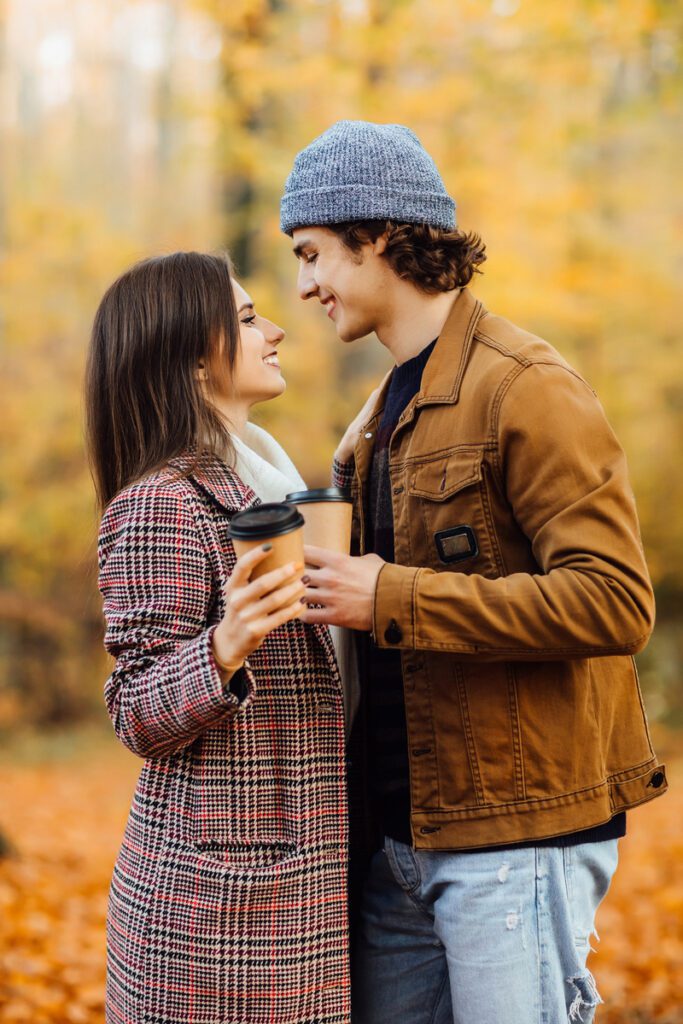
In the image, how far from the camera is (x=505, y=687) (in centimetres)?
221

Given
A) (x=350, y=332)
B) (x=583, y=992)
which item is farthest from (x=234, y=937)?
(x=350, y=332)

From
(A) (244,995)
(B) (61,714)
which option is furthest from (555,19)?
(B) (61,714)

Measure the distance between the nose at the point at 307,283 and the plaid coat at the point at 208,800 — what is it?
0.58 meters

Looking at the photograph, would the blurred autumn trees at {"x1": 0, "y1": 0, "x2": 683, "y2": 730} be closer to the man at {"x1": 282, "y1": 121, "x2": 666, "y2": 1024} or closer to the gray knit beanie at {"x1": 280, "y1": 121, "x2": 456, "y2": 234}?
the gray knit beanie at {"x1": 280, "y1": 121, "x2": 456, "y2": 234}

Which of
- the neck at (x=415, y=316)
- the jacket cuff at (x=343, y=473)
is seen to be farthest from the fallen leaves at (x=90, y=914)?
the neck at (x=415, y=316)

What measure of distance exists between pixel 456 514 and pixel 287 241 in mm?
8275

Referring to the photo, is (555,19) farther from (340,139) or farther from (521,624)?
(521,624)

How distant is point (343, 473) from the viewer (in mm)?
2764

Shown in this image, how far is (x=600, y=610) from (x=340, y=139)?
128cm

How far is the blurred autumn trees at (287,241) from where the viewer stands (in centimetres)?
859

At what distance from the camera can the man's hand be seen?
6.83 ft

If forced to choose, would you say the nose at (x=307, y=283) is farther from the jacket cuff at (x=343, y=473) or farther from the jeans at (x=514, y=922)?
the jeans at (x=514, y=922)

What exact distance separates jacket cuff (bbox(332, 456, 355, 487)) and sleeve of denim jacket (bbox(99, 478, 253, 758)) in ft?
1.98

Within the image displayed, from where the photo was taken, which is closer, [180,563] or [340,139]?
[180,563]
